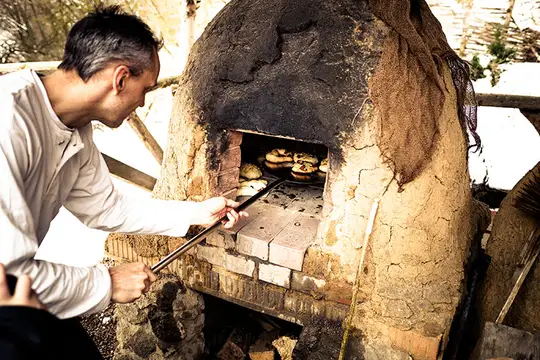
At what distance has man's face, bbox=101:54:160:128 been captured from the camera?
1.59 metres

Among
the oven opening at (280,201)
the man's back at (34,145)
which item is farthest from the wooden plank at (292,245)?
the man's back at (34,145)

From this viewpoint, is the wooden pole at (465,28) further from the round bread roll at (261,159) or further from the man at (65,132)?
the man at (65,132)

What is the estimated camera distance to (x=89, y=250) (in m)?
5.29

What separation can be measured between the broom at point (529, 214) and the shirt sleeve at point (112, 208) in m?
2.57

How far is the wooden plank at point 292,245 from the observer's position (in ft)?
8.13

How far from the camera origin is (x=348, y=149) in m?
2.27

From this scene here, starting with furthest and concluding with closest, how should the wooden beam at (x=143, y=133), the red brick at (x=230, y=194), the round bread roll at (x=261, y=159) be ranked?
the wooden beam at (x=143, y=133) → the round bread roll at (x=261, y=159) → the red brick at (x=230, y=194)

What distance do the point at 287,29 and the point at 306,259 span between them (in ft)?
4.80

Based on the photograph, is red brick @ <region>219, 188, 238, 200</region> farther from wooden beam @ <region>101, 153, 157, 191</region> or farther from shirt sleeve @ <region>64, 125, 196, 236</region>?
wooden beam @ <region>101, 153, 157, 191</region>

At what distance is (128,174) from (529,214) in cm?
434

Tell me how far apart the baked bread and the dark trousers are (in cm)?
209

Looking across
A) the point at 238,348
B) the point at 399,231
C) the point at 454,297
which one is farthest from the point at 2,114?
the point at 238,348

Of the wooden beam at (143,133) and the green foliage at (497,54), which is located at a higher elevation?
the green foliage at (497,54)

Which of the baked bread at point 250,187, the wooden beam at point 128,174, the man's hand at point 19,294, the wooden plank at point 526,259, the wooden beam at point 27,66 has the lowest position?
the wooden beam at point 128,174
